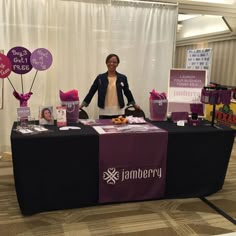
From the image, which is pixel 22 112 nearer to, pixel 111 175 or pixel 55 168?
pixel 55 168

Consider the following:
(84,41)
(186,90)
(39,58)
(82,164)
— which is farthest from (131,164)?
(84,41)

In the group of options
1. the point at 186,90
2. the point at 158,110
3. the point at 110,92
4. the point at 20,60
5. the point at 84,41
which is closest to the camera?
the point at 158,110

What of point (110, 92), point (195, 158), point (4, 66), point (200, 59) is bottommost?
point (195, 158)

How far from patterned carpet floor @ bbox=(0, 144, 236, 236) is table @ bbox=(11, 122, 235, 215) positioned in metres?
0.10

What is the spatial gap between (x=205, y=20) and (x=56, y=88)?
4.05 meters

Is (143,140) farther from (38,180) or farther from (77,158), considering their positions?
(38,180)

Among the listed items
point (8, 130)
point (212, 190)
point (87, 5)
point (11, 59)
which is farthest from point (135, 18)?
point (212, 190)

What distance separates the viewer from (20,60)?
305 centimetres

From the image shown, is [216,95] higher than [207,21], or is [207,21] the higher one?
[207,21]

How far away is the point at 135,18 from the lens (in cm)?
428

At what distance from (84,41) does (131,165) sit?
7.55 ft

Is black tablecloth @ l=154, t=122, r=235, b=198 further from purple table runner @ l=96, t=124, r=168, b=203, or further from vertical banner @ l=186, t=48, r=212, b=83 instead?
vertical banner @ l=186, t=48, r=212, b=83

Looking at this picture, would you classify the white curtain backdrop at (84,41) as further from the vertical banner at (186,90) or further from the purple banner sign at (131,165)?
the purple banner sign at (131,165)

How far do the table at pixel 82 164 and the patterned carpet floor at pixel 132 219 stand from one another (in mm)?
96
